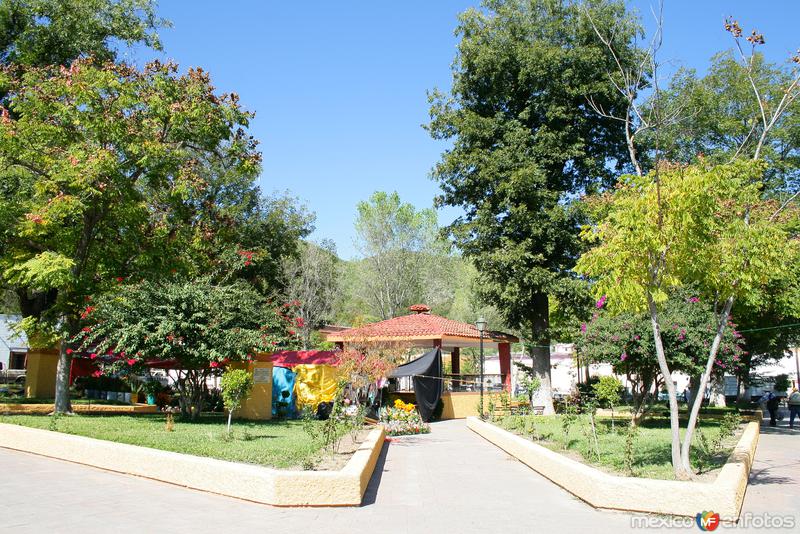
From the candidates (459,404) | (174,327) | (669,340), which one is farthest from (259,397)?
(669,340)

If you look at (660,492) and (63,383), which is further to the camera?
(63,383)

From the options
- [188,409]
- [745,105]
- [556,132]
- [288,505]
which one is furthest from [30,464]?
[745,105]

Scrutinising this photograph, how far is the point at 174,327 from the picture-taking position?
49.6ft

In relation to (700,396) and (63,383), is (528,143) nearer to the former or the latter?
(700,396)

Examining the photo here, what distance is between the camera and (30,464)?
10.6 meters

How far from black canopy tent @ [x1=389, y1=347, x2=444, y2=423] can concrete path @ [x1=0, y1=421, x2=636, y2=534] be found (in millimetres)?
9894

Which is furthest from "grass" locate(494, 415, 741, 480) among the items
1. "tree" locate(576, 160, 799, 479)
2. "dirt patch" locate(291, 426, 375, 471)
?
"dirt patch" locate(291, 426, 375, 471)

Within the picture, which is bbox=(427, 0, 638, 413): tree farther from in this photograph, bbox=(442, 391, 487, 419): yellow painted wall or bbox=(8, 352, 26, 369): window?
bbox=(8, 352, 26, 369): window

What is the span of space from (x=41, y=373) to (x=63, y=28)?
46.7 feet

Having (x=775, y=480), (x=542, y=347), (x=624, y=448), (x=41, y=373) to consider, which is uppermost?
(x=542, y=347)

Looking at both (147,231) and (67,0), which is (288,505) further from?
(67,0)

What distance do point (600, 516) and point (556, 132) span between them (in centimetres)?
1787

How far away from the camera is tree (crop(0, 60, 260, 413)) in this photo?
1538cm

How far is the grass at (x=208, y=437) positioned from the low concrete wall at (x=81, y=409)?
3189mm
